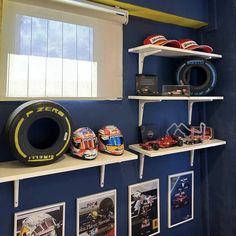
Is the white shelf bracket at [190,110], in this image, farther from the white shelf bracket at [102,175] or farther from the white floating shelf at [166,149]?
the white shelf bracket at [102,175]

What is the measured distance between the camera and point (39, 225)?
1.30 meters

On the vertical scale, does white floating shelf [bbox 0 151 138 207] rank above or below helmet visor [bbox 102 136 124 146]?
below

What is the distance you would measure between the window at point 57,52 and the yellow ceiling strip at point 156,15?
9 centimetres

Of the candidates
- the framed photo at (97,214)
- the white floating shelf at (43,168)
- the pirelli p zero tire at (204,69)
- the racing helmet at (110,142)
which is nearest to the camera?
the white floating shelf at (43,168)

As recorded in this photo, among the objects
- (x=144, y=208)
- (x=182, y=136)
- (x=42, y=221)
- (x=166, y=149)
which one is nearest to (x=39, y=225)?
(x=42, y=221)

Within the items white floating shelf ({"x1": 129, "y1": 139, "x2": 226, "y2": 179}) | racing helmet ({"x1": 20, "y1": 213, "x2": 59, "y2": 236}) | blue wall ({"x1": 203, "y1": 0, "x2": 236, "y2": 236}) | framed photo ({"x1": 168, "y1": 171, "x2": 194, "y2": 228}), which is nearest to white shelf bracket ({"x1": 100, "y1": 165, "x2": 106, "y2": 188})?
white floating shelf ({"x1": 129, "y1": 139, "x2": 226, "y2": 179})

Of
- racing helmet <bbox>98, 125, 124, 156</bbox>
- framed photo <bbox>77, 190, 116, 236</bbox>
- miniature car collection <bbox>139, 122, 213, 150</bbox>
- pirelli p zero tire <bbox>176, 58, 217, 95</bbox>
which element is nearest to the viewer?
racing helmet <bbox>98, 125, 124, 156</bbox>

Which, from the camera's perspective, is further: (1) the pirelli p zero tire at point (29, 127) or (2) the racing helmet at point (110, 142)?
(2) the racing helmet at point (110, 142)

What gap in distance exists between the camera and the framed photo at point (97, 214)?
1438 mm

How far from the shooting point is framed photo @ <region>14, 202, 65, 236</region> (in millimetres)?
1247

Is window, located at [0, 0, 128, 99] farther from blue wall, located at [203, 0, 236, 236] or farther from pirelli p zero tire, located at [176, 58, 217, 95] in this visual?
blue wall, located at [203, 0, 236, 236]

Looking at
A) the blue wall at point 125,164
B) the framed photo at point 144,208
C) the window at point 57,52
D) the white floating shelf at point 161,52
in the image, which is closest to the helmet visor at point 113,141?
the blue wall at point 125,164

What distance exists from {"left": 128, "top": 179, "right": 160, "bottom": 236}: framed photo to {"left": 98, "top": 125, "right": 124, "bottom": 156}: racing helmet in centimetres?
44

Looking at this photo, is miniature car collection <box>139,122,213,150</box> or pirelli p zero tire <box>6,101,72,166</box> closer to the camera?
pirelli p zero tire <box>6,101,72,166</box>
